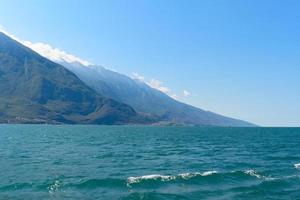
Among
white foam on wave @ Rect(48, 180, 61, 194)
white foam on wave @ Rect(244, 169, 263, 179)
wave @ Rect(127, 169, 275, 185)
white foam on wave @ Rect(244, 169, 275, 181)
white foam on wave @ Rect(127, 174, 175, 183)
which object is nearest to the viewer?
white foam on wave @ Rect(48, 180, 61, 194)

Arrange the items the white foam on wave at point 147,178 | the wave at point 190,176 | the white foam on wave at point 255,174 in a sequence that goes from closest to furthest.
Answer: the white foam on wave at point 147,178 < the wave at point 190,176 < the white foam on wave at point 255,174

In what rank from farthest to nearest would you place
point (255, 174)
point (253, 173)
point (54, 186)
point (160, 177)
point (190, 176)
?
point (253, 173) < point (255, 174) < point (190, 176) < point (160, 177) < point (54, 186)

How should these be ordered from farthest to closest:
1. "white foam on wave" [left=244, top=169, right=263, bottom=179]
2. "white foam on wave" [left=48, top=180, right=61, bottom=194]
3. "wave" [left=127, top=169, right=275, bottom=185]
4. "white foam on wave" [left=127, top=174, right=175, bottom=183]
→ 1. "white foam on wave" [left=244, top=169, right=263, bottom=179]
2. "wave" [left=127, top=169, right=275, bottom=185]
3. "white foam on wave" [left=127, top=174, right=175, bottom=183]
4. "white foam on wave" [left=48, top=180, right=61, bottom=194]

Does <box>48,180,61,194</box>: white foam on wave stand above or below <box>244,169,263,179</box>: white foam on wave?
below

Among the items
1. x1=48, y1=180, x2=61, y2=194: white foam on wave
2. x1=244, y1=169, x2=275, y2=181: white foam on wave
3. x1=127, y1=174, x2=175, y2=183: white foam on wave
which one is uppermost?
x1=244, y1=169, x2=275, y2=181: white foam on wave

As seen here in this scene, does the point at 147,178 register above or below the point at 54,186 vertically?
above

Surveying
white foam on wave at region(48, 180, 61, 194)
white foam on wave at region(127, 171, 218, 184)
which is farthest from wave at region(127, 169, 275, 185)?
white foam on wave at region(48, 180, 61, 194)

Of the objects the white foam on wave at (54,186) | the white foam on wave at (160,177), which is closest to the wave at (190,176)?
the white foam on wave at (160,177)

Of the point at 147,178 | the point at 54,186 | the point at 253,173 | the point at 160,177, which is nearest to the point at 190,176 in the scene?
the point at 160,177

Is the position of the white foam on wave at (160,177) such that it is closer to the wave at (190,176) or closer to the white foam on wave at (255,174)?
the wave at (190,176)

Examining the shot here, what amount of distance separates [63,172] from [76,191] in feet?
53.3

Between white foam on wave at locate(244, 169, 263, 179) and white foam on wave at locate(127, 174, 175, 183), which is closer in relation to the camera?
white foam on wave at locate(127, 174, 175, 183)

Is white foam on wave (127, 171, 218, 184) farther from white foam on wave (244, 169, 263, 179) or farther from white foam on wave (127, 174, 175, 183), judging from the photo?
white foam on wave (244, 169, 263, 179)

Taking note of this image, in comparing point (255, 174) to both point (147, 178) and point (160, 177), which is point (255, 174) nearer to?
point (160, 177)
